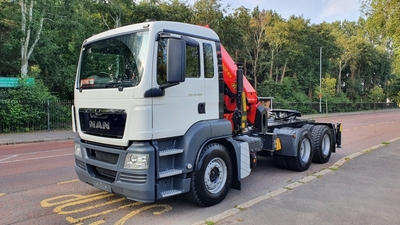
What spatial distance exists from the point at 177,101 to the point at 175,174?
106 centimetres

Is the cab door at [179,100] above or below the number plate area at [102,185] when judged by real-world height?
above

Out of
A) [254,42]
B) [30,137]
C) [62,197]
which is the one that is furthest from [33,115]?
[254,42]

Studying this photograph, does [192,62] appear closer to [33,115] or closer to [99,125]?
[99,125]

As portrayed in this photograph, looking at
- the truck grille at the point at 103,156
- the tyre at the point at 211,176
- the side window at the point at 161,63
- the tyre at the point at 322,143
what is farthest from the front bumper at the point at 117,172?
the tyre at the point at 322,143

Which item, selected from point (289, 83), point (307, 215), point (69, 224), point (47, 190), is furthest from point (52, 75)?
point (289, 83)

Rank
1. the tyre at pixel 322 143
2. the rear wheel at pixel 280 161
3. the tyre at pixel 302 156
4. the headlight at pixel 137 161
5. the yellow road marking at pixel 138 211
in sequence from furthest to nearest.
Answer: the tyre at pixel 322 143 < the rear wheel at pixel 280 161 < the tyre at pixel 302 156 < the yellow road marking at pixel 138 211 < the headlight at pixel 137 161

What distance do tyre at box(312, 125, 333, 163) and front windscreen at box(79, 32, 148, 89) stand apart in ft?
18.6

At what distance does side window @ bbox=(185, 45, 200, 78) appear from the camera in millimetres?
4816

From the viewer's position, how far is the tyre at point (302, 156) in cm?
748

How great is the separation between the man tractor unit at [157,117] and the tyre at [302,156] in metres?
2.11

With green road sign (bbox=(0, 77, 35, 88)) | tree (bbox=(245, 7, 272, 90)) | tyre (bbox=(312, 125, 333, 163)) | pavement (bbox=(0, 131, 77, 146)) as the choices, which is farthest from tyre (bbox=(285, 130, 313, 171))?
tree (bbox=(245, 7, 272, 90))

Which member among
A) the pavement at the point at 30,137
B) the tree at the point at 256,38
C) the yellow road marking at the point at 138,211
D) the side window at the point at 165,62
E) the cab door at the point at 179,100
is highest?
the tree at the point at 256,38

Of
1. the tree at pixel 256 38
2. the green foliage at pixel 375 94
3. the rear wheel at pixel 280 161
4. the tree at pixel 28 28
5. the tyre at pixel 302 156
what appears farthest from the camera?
the green foliage at pixel 375 94

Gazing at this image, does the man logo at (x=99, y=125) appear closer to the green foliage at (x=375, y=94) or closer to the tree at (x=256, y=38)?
the tree at (x=256, y=38)
